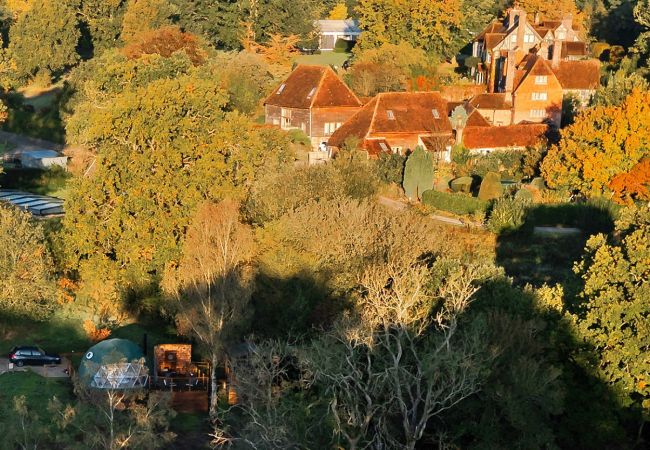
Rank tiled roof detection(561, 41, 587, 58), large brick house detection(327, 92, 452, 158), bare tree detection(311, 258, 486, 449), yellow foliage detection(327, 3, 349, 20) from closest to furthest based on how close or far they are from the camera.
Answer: bare tree detection(311, 258, 486, 449), large brick house detection(327, 92, 452, 158), tiled roof detection(561, 41, 587, 58), yellow foliage detection(327, 3, 349, 20)

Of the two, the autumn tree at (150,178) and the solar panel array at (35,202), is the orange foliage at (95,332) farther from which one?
the solar panel array at (35,202)

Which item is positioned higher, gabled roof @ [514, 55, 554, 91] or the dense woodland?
gabled roof @ [514, 55, 554, 91]

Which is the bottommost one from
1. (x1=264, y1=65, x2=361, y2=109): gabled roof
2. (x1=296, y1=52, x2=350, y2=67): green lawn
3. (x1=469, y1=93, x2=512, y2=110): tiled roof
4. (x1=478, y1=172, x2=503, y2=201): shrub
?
(x1=478, y1=172, x2=503, y2=201): shrub

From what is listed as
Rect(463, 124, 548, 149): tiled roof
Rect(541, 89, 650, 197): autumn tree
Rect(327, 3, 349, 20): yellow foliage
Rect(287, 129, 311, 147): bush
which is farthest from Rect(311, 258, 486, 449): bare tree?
Rect(327, 3, 349, 20): yellow foliage

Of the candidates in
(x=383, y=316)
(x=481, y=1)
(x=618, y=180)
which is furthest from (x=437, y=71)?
(x=383, y=316)

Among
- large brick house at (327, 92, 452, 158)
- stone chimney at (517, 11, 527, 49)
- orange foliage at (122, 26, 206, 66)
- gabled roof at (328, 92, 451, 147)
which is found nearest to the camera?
large brick house at (327, 92, 452, 158)

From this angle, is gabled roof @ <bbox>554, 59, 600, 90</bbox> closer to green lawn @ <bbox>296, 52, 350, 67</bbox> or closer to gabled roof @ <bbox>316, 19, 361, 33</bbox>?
green lawn @ <bbox>296, 52, 350, 67</bbox>

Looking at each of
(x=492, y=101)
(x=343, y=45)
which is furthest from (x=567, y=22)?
Result: (x=343, y=45)

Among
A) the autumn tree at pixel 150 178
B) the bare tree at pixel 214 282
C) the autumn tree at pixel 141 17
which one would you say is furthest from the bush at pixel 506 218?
the autumn tree at pixel 141 17

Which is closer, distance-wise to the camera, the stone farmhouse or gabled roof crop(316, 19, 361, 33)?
the stone farmhouse

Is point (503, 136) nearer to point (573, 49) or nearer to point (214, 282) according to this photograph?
point (573, 49)
